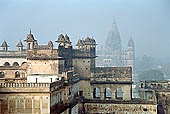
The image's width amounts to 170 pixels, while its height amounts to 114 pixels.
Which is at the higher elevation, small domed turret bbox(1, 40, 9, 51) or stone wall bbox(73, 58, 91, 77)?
small domed turret bbox(1, 40, 9, 51)

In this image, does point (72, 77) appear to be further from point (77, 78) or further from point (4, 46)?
point (4, 46)

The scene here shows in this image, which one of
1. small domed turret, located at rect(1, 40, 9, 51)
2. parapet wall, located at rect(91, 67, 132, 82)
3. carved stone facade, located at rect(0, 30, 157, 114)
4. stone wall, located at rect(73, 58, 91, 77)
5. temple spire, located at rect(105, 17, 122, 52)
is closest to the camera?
carved stone facade, located at rect(0, 30, 157, 114)

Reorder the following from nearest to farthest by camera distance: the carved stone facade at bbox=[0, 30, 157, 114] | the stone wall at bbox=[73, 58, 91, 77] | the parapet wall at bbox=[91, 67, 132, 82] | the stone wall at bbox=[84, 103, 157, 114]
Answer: the carved stone facade at bbox=[0, 30, 157, 114] < the stone wall at bbox=[84, 103, 157, 114] < the parapet wall at bbox=[91, 67, 132, 82] < the stone wall at bbox=[73, 58, 91, 77]

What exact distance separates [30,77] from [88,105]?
8.34 meters

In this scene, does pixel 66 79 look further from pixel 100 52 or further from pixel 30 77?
pixel 100 52

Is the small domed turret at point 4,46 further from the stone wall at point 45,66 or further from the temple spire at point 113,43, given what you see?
the temple spire at point 113,43

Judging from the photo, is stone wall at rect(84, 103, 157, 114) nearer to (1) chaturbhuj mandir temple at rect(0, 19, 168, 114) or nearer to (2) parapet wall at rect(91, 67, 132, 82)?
(1) chaturbhuj mandir temple at rect(0, 19, 168, 114)

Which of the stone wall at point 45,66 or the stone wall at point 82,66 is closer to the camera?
the stone wall at point 45,66

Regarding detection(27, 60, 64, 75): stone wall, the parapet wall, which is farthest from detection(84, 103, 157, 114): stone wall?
detection(27, 60, 64, 75): stone wall

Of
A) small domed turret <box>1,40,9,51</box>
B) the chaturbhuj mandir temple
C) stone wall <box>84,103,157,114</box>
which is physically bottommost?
stone wall <box>84,103,157,114</box>

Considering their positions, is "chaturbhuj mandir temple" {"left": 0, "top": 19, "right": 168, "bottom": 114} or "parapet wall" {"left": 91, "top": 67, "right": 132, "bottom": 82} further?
"parapet wall" {"left": 91, "top": 67, "right": 132, "bottom": 82}

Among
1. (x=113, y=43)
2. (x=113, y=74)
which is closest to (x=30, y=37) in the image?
(x=113, y=74)

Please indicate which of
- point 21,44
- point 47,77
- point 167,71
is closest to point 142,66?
point 167,71

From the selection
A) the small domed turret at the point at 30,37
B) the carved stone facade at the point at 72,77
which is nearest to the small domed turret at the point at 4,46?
the carved stone facade at the point at 72,77
